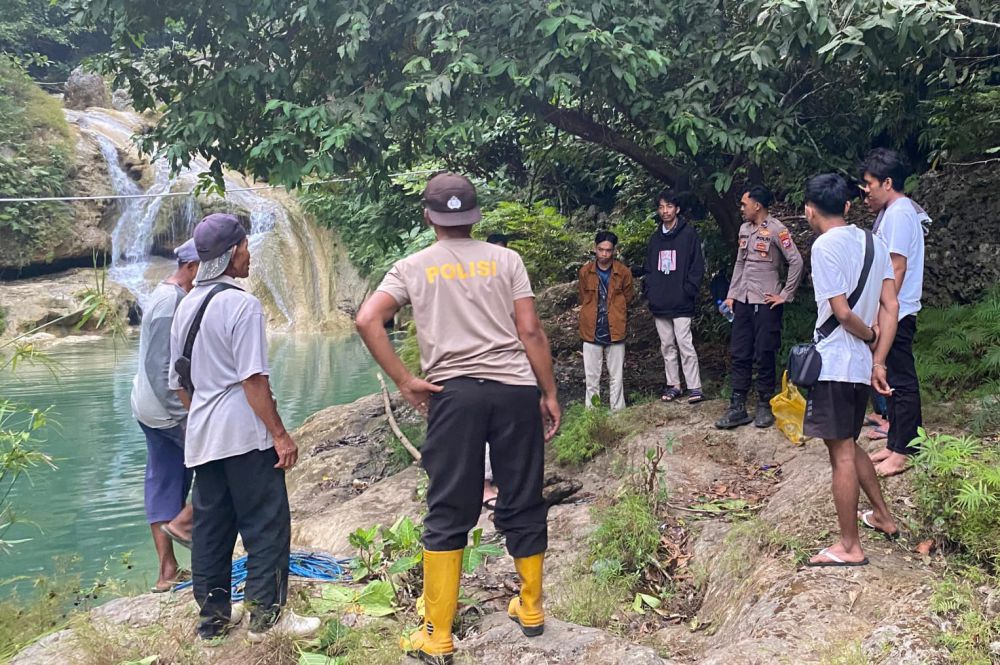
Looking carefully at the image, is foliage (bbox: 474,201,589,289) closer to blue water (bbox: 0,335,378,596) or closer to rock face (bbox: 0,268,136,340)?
blue water (bbox: 0,335,378,596)

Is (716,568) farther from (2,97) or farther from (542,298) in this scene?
(2,97)

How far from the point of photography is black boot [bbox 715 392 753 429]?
6215 millimetres

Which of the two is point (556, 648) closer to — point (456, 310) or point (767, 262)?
point (456, 310)

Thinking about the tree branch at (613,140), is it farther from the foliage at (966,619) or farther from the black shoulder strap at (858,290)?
the foliage at (966,619)

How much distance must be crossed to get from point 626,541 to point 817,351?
163cm

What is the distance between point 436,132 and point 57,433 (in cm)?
830

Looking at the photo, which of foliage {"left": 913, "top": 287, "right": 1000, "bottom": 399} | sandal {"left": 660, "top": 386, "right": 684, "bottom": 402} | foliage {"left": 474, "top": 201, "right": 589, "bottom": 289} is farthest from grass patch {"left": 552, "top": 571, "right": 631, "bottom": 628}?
foliage {"left": 474, "top": 201, "right": 589, "bottom": 289}

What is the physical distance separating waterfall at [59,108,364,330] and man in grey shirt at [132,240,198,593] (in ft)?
66.3

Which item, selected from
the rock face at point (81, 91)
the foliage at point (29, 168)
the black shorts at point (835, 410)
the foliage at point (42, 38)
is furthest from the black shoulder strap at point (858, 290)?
the rock face at point (81, 91)

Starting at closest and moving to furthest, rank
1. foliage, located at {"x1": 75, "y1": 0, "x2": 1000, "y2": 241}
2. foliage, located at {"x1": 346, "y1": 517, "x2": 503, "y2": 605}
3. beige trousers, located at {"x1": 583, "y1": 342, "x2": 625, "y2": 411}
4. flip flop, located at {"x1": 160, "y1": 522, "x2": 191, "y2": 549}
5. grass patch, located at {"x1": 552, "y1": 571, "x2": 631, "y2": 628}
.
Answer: grass patch, located at {"x1": 552, "y1": 571, "x2": 631, "y2": 628} → foliage, located at {"x1": 346, "y1": 517, "x2": 503, "y2": 605} → flip flop, located at {"x1": 160, "y1": 522, "x2": 191, "y2": 549} → foliage, located at {"x1": 75, "y1": 0, "x2": 1000, "y2": 241} → beige trousers, located at {"x1": 583, "y1": 342, "x2": 625, "y2": 411}

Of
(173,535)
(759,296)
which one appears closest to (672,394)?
(759,296)

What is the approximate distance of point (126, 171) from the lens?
80.3 feet

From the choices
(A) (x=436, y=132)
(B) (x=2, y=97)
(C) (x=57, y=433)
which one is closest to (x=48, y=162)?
(B) (x=2, y=97)

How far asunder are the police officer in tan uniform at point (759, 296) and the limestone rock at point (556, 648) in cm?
342
